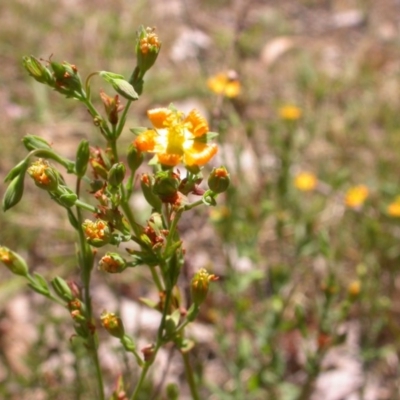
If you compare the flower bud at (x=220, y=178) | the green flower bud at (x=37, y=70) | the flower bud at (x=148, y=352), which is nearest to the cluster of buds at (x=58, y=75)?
the green flower bud at (x=37, y=70)

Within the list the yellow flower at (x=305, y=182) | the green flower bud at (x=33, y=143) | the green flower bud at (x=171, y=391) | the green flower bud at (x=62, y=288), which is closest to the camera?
the green flower bud at (x=33, y=143)

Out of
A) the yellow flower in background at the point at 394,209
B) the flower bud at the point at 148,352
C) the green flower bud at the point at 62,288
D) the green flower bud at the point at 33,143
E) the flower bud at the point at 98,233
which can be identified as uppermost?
the yellow flower in background at the point at 394,209

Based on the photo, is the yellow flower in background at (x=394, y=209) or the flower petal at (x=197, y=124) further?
the yellow flower in background at (x=394, y=209)

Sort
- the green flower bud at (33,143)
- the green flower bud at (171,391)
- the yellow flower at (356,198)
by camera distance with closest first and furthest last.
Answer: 1. the green flower bud at (33,143)
2. the green flower bud at (171,391)
3. the yellow flower at (356,198)

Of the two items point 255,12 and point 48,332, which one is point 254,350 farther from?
point 255,12

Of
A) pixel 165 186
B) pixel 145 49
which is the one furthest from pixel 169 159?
pixel 145 49

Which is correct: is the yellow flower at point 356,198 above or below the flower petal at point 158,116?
above

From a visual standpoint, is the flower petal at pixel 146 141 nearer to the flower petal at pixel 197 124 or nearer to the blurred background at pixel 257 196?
the flower petal at pixel 197 124

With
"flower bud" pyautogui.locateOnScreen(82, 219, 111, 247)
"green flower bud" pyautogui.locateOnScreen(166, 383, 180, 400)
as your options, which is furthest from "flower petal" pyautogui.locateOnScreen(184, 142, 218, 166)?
"green flower bud" pyautogui.locateOnScreen(166, 383, 180, 400)

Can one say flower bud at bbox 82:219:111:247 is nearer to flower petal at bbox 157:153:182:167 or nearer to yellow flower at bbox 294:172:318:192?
flower petal at bbox 157:153:182:167
